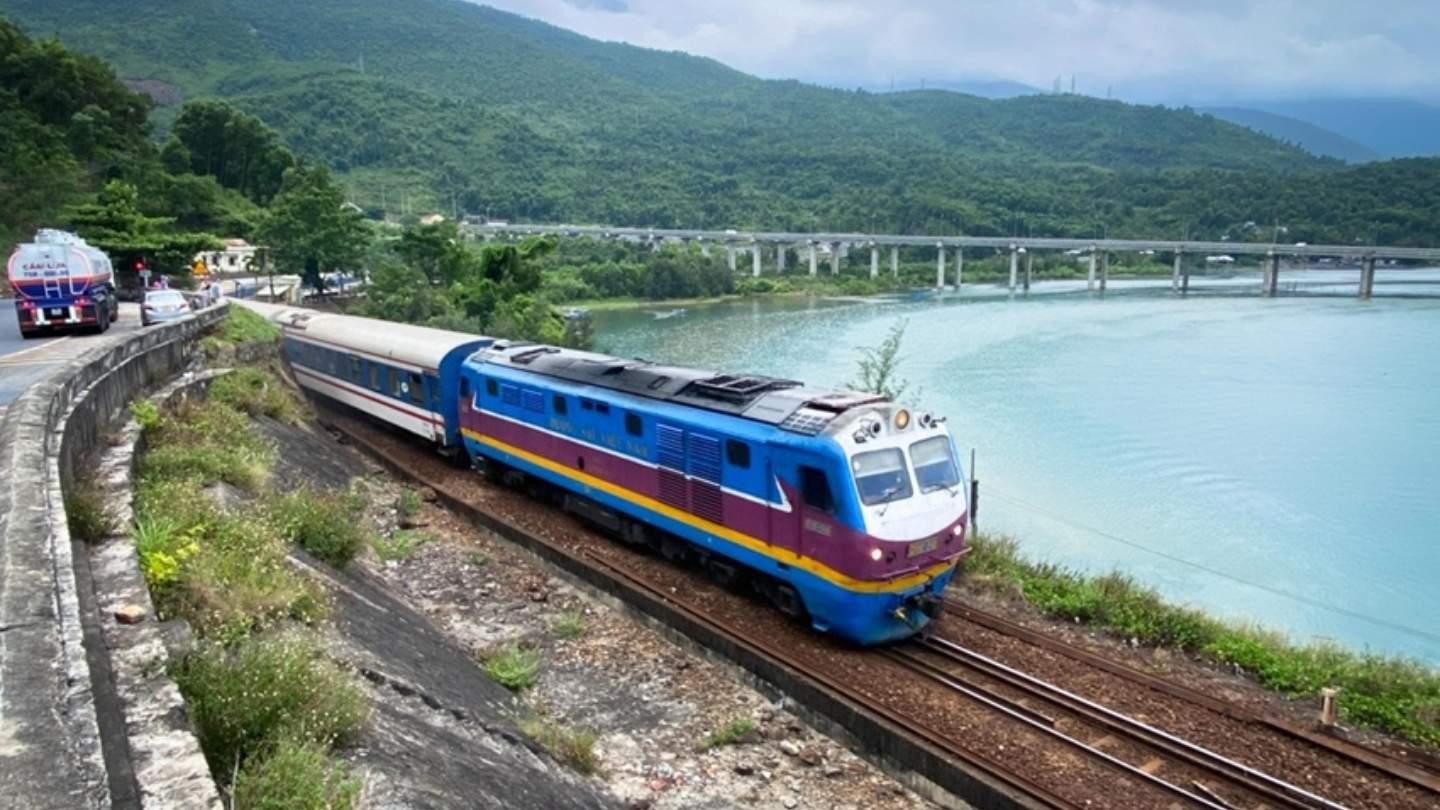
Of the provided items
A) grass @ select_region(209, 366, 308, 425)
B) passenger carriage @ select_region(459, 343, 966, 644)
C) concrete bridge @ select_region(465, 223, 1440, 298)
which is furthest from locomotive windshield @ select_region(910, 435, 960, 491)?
concrete bridge @ select_region(465, 223, 1440, 298)

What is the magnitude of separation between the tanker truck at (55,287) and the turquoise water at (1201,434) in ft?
68.5

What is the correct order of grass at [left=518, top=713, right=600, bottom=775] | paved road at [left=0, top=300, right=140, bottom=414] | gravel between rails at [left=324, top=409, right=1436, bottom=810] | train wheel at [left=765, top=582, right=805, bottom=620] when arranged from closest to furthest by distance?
gravel between rails at [left=324, top=409, right=1436, bottom=810], grass at [left=518, top=713, right=600, bottom=775], train wheel at [left=765, top=582, right=805, bottom=620], paved road at [left=0, top=300, right=140, bottom=414]

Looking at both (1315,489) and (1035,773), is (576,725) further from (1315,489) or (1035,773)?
(1315,489)

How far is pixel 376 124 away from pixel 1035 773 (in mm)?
139539

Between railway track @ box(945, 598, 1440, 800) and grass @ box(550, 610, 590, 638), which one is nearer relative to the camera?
railway track @ box(945, 598, 1440, 800)

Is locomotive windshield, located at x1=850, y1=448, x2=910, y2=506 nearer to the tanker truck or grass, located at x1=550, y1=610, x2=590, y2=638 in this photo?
grass, located at x1=550, y1=610, x2=590, y2=638

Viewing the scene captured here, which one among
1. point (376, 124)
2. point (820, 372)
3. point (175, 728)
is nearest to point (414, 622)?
point (175, 728)

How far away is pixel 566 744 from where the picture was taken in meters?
9.17

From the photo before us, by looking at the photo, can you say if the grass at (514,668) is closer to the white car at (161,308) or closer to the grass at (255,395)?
the grass at (255,395)

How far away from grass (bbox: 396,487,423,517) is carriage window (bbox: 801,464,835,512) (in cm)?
906

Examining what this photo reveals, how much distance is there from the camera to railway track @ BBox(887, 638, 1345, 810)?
8.73m

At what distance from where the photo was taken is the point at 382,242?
59.0 metres

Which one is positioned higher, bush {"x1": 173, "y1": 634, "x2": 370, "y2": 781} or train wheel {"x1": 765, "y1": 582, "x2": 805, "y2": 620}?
bush {"x1": 173, "y1": 634, "x2": 370, "y2": 781}

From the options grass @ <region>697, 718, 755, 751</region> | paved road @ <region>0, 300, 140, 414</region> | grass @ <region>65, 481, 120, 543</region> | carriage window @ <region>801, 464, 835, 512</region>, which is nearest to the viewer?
grass @ <region>65, 481, 120, 543</region>
